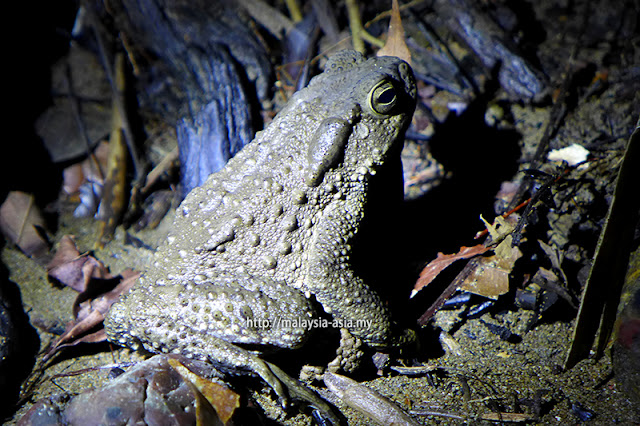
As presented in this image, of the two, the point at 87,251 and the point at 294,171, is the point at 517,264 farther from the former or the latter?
the point at 87,251

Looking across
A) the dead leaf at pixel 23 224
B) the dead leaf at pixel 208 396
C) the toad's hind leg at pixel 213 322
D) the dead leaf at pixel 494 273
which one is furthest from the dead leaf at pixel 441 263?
the dead leaf at pixel 23 224

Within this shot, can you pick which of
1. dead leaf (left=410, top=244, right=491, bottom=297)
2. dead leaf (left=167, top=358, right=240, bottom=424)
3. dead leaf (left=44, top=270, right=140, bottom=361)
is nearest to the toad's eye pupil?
dead leaf (left=410, top=244, right=491, bottom=297)

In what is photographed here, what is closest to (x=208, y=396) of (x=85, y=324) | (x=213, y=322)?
(x=213, y=322)

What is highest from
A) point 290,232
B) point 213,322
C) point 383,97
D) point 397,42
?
point 397,42

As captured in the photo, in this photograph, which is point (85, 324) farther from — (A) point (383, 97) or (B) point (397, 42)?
(B) point (397, 42)

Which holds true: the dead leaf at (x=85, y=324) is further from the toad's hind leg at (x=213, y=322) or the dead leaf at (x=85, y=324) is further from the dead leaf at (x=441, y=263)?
the dead leaf at (x=441, y=263)

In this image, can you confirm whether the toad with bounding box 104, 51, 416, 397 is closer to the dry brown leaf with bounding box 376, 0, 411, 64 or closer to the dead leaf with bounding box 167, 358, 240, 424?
the dead leaf with bounding box 167, 358, 240, 424
